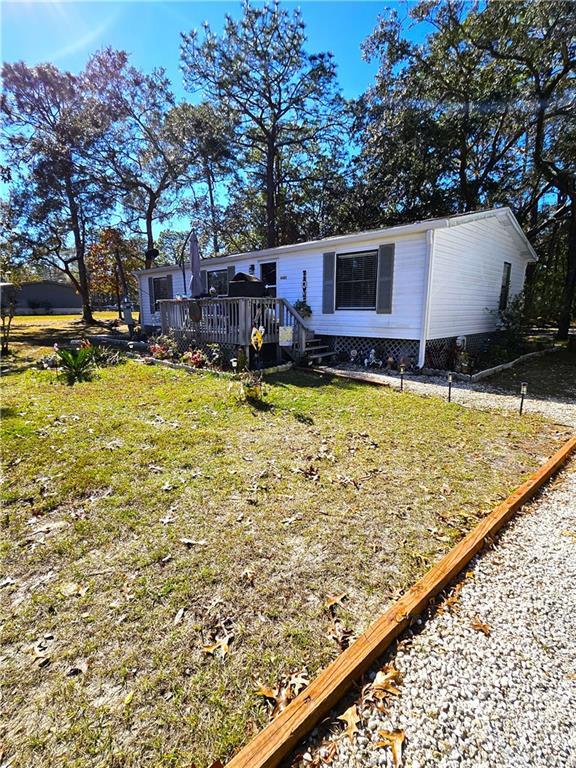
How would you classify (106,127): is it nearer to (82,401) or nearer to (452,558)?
(82,401)

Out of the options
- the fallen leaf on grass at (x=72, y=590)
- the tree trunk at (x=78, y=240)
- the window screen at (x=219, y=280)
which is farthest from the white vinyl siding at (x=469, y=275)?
the tree trunk at (x=78, y=240)

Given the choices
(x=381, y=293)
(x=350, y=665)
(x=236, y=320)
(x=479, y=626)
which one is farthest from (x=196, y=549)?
(x=381, y=293)

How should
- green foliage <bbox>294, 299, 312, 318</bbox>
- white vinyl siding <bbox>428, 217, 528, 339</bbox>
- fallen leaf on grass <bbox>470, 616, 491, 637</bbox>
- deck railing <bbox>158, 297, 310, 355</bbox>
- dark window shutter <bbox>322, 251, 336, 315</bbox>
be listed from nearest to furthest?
fallen leaf on grass <bbox>470, 616, 491, 637</bbox> → deck railing <bbox>158, 297, 310, 355</bbox> → white vinyl siding <bbox>428, 217, 528, 339</bbox> → dark window shutter <bbox>322, 251, 336, 315</bbox> → green foliage <bbox>294, 299, 312, 318</bbox>

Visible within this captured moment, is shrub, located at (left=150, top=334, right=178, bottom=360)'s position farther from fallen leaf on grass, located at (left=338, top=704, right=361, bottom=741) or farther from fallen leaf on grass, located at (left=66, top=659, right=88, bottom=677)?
fallen leaf on grass, located at (left=338, top=704, right=361, bottom=741)

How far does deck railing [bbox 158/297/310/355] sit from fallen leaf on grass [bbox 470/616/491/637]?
279 inches

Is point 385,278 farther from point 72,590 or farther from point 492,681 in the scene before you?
point 72,590

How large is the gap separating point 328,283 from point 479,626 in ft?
30.4

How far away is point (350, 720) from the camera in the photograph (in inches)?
61.6

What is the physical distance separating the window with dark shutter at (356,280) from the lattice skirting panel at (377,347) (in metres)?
0.98

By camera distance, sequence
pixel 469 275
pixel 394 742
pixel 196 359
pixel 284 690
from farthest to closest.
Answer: pixel 469 275 < pixel 196 359 < pixel 284 690 < pixel 394 742

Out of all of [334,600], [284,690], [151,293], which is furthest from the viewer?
[151,293]

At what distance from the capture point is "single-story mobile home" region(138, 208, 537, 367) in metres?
8.76

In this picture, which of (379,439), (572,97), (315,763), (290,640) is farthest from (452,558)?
(572,97)

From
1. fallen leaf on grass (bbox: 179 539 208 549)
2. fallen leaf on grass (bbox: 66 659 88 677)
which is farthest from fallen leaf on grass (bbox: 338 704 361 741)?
fallen leaf on grass (bbox: 179 539 208 549)
